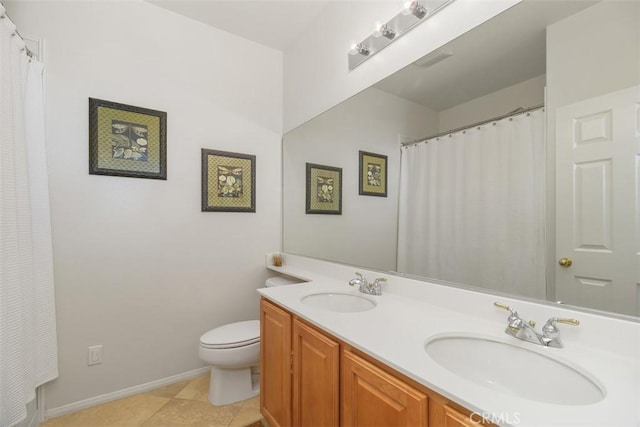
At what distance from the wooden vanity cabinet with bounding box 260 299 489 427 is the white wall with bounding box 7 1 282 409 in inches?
34.5

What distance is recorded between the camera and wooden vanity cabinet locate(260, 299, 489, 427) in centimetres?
71

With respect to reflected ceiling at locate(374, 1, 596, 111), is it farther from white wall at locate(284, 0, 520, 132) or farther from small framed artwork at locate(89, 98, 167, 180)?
small framed artwork at locate(89, 98, 167, 180)

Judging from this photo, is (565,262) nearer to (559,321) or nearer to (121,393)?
(559,321)

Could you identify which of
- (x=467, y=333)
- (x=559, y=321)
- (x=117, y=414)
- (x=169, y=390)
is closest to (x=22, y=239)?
(x=117, y=414)

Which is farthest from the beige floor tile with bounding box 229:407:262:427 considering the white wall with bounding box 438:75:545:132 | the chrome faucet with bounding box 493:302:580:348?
the white wall with bounding box 438:75:545:132

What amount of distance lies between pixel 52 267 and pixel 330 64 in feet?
7.09

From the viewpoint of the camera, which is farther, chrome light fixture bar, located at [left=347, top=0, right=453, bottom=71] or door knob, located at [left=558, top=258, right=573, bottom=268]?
chrome light fixture bar, located at [left=347, top=0, right=453, bottom=71]

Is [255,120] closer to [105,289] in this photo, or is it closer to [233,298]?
[233,298]

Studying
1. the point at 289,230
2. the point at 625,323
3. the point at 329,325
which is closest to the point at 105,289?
the point at 289,230

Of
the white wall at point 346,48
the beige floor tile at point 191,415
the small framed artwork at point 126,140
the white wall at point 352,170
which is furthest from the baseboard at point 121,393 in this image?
the white wall at point 346,48

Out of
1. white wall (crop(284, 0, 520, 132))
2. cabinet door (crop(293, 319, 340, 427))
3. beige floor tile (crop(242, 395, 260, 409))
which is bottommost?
beige floor tile (crop(242, 395, 260, 409))

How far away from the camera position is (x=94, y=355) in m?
1.75

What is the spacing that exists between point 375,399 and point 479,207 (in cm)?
86

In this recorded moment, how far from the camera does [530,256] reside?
1.01 meters
